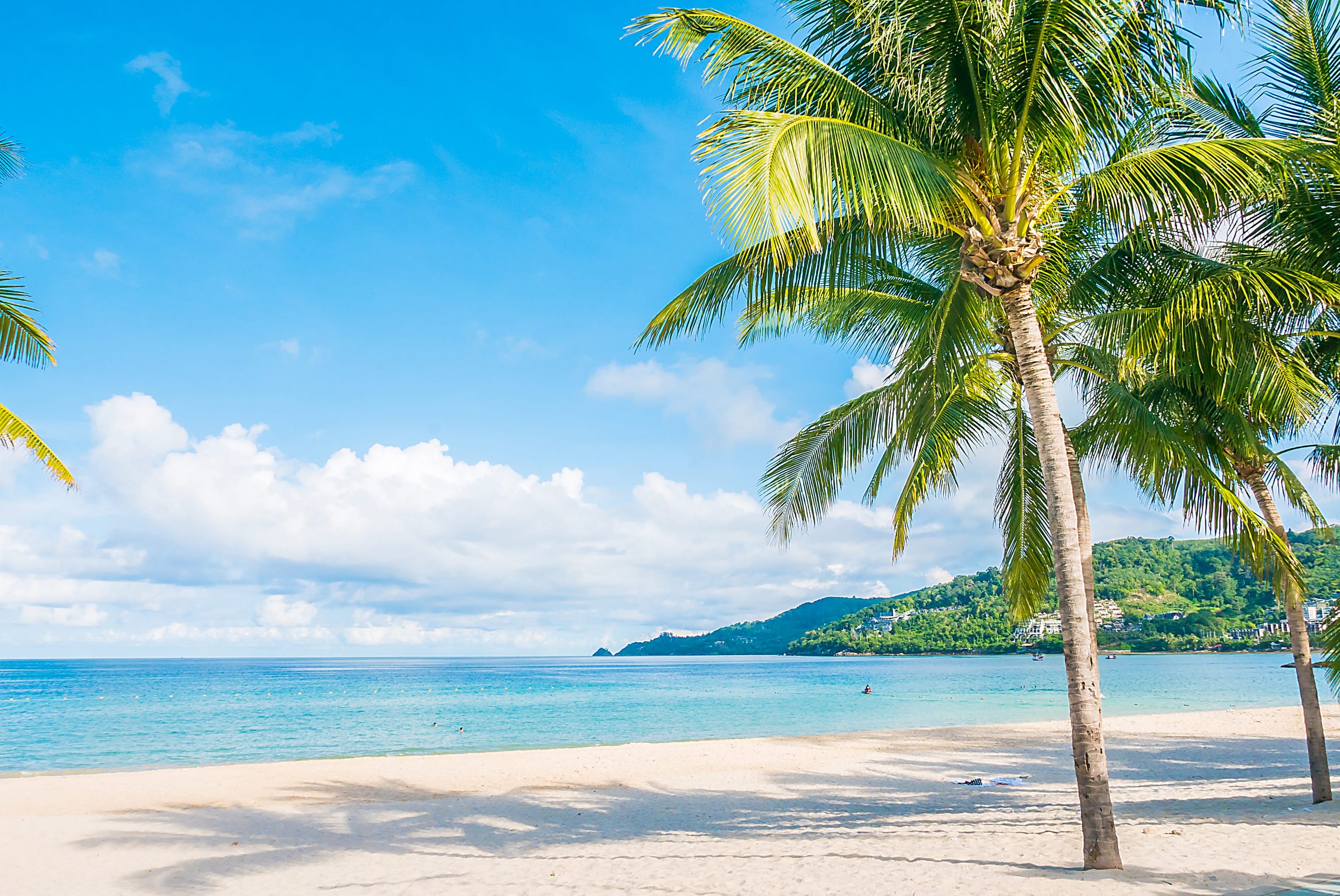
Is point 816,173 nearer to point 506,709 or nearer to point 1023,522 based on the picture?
point 1023,522

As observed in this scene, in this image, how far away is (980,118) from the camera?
570 cm

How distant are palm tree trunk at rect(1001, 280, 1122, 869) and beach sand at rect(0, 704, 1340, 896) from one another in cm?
37

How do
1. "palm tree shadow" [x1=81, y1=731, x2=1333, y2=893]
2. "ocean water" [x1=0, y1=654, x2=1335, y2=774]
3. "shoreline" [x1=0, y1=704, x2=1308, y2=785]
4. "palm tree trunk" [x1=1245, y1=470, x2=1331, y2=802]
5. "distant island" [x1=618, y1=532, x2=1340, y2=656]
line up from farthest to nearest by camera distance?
"distant island" [x1=618, y1=532, x2=1340, y2=656] < "ocean water" [x1=0, y1=654, x2=1335, y2=774] < "shoreline" [x1=0, y1=704, x2=1308, y2=785] < "palm tree trunk" [x1=1245, y1=470, x2=1331, y2=802] < "palm tree shadow" [x1=81, y1=731, x2=1333, y2=893]

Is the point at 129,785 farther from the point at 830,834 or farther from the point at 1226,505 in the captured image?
the point at 1226,505

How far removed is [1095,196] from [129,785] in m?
15.9

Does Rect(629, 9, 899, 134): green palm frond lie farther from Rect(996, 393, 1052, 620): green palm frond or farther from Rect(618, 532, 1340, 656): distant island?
Rect(618, 532, 1340, 656): distant island

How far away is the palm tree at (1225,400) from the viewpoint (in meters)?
6.88

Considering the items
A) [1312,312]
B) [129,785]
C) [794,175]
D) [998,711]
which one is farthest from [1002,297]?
[998,711]

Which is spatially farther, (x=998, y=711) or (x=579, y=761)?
(x=998, y=711)

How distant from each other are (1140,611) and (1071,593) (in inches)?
4173

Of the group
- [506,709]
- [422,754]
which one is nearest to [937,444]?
[422,754]

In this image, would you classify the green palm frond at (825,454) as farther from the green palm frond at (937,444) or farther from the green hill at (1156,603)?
the green hill at (1156,603)

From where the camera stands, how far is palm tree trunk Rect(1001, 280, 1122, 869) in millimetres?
5500

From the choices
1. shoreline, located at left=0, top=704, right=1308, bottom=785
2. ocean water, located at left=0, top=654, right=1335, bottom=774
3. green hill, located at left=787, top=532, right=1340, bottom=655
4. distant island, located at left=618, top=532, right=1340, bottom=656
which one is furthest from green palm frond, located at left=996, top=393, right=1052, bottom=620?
green hill, located at left=787, top=532, right=1340, bottom=655
